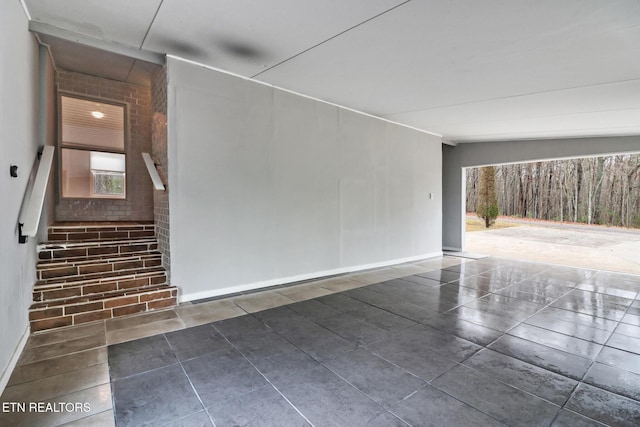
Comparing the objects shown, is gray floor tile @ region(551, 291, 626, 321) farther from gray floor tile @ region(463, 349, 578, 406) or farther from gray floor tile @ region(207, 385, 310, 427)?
gray floor tile @ region(207, 385, 310, 427)

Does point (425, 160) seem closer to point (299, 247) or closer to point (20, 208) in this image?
point (299, 247)

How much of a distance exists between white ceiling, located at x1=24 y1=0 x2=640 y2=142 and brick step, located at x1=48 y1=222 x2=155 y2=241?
2.19 meters

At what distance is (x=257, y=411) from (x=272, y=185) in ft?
10.6

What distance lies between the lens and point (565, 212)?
50.2ft

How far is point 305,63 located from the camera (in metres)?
3.80

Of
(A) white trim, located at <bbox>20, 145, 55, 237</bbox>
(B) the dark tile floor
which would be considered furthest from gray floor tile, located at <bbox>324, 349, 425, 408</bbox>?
(A) white trim, located at <bbox>20, 145, 55, 237</bbox>

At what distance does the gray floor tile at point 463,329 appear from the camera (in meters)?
2.95

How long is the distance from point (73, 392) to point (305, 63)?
12.3ft

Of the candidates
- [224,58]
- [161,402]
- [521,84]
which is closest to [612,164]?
[521,84]

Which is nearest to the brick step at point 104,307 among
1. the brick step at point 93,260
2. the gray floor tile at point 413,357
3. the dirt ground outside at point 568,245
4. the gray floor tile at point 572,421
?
the brick step at point 93,260

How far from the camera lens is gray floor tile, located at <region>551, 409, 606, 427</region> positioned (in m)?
1.79

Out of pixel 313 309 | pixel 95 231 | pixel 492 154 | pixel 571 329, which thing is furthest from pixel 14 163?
pixel 492 154

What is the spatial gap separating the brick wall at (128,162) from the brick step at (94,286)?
6.23 feet

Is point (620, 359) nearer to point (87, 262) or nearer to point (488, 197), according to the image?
point (87, 262)
